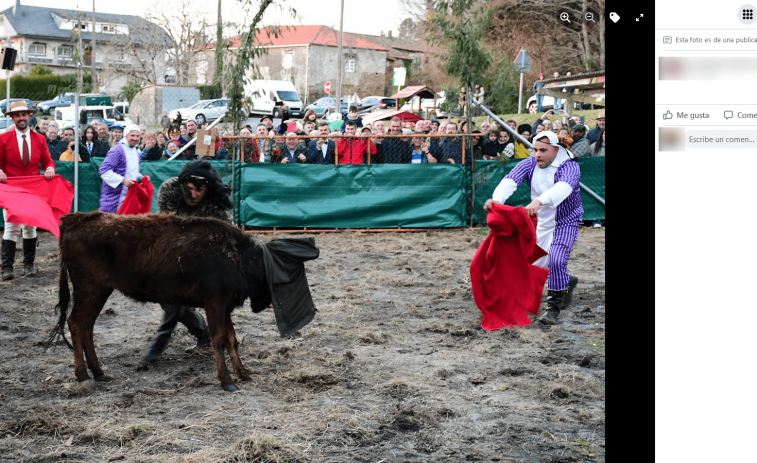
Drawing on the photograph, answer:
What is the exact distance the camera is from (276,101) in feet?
124

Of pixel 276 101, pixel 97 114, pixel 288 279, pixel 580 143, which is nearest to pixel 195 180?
pixel 288 279

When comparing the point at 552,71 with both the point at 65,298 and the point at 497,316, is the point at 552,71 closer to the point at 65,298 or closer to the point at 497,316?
the point at 497,316

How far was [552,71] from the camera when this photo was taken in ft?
43.1

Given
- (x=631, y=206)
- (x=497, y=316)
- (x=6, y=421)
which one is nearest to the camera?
(x=631, y=206)

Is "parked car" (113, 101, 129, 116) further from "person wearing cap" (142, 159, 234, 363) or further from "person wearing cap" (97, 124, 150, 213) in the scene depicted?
"person wearing cap" (142, 159, 234, 363)

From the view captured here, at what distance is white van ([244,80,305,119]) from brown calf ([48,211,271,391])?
1232 inches

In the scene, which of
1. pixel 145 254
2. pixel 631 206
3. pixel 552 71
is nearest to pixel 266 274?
pixel 145 254

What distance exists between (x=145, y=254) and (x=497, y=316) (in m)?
3.32

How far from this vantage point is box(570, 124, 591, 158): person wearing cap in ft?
42.2

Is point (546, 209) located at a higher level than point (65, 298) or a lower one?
higher

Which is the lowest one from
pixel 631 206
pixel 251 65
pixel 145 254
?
pixel 145 254

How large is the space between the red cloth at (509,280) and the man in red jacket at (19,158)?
534cm

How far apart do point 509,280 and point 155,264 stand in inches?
132
